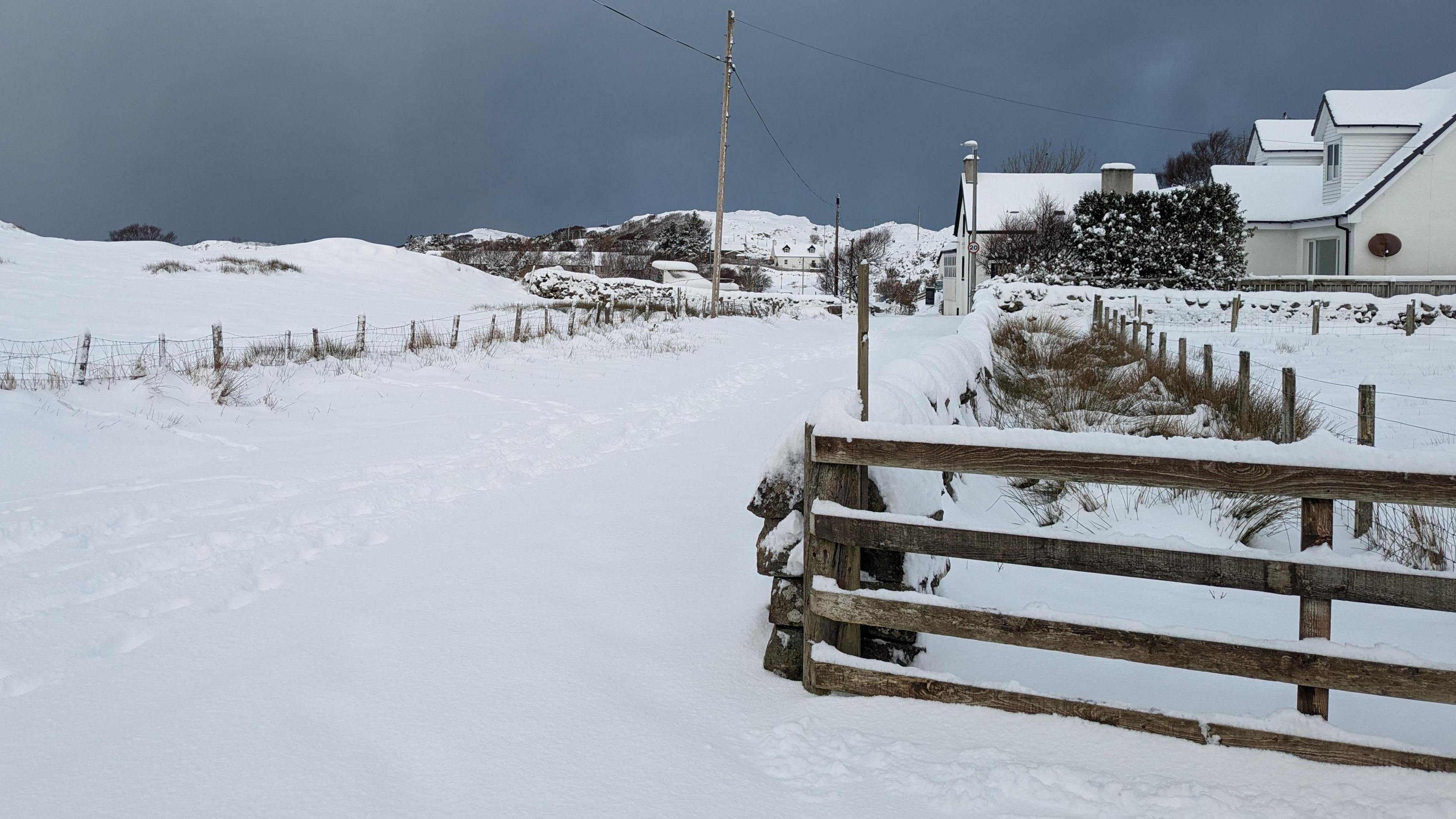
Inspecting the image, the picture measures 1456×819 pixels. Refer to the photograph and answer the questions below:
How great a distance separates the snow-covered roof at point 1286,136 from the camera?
40000mm

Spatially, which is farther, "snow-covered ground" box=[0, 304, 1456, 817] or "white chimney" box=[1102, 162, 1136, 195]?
"white chimney" box=[1102, 162, 1136, 195]

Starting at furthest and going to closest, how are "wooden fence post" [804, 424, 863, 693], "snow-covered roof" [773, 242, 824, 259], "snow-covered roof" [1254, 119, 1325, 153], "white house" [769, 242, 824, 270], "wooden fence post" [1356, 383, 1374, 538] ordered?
1. "snow-covered roof" [773, 242, 824, 259]
2. "white house" [769, 242, 824, 270]
3. "snow-covered roof" [1254, 119, 1325, 153]
4. "wooden fence post" [1356, 383, 1374, 538]
5. "wooden fence post" [804, 424, 863, 693]

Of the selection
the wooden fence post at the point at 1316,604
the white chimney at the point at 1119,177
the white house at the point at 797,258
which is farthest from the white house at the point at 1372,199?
the white house at the point at 797,258

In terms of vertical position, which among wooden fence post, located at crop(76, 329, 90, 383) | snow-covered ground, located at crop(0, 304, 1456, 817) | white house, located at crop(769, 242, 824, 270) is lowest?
snow-covered ground, located at crop(0, 304, 1456, 817)

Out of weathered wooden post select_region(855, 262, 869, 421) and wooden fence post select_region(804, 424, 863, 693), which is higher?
weathered wooden post select_region(855, 262, 869, 421)

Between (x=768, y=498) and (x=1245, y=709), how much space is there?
7.40 feet

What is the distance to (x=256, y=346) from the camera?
16.5 meters

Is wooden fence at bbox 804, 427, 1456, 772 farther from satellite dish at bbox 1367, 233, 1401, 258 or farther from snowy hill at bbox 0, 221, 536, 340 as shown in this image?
satellite dish at bbox 1367, 233, 1401, 258

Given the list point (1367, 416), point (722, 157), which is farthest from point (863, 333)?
point (722, 157)

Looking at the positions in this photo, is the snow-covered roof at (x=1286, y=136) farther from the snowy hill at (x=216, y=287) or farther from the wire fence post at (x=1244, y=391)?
the wire fence post at (x=1244, y=391)

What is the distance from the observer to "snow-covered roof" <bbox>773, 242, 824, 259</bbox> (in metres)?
144

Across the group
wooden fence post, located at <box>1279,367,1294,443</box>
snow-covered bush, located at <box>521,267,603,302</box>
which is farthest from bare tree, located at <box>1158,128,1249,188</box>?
wooden fence post, located at <box>1279,367,1294,443</box>

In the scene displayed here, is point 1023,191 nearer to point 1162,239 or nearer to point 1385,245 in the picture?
point 1162,239

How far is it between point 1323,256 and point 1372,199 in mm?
4385
